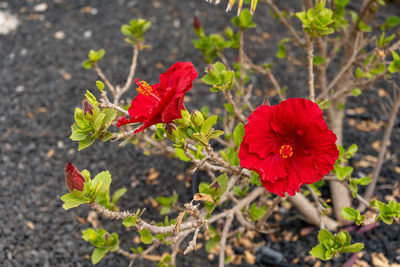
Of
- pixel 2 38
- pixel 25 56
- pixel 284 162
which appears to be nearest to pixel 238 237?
pixel 284 162

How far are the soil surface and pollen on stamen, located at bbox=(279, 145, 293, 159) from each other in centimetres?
93

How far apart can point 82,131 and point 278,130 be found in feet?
1.86

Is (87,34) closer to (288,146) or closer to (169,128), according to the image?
(169,128)

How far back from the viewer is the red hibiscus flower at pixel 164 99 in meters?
1.00

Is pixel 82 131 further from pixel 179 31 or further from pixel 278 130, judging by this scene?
pixel 179 31

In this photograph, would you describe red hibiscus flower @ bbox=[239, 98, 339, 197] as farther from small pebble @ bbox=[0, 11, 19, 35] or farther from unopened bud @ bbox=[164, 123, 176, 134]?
small pebble @ bbox=[0, 11, 19, 35]

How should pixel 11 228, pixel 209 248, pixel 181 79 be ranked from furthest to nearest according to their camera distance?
pixel 11 228
pixel 209 248
pixel 181 79

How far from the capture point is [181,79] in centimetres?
108

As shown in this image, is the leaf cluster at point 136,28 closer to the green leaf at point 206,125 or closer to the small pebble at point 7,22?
the green leaf at point 206,125

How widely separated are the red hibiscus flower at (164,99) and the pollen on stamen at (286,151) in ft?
1.03

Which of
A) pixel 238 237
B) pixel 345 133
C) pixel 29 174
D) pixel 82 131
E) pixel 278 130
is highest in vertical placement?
pixel 278 130

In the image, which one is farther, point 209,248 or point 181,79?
point 209,248

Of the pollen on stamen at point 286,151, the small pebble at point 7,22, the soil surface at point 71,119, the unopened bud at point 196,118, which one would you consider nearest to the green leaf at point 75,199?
the unopened bud at point 196,118

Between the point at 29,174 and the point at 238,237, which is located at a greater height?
the point at 238,237
